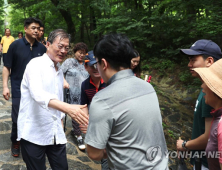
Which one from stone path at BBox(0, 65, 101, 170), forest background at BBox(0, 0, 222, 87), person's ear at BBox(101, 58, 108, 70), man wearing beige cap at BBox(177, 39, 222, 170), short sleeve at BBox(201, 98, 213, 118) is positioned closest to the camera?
person's ear at BBox(101, 58, 108, 70)

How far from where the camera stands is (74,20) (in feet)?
54.0

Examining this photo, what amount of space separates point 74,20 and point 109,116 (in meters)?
16.1

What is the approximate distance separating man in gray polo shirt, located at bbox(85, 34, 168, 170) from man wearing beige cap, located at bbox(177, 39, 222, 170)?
68cm

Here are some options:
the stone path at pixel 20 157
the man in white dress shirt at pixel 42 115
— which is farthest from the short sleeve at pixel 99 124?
the stone path at pixel 20 157

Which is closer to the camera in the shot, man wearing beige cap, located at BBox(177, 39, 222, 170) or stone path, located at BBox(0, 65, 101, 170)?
man wearing beige cap, located at BBox(177, 39, 222, 170)

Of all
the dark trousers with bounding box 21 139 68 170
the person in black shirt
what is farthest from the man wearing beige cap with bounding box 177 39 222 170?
the person in black shirt

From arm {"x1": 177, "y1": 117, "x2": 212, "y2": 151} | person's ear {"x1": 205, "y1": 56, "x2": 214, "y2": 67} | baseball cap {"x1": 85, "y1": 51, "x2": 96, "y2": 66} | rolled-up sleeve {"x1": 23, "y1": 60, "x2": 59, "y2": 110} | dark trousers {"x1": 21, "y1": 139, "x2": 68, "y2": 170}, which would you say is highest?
person's ear {"x1": 205, "y1": 56, "x2": 214, "y2": 67}

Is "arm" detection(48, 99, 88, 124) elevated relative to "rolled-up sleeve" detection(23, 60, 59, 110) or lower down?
lower down

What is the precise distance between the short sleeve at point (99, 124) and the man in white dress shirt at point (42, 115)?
0.95 meters

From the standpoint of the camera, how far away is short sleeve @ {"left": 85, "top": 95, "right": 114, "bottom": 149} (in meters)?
1.46

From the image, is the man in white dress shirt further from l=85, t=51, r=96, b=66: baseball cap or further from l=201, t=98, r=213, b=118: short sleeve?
l=201, t=98, r=213, b=118: short sleeve

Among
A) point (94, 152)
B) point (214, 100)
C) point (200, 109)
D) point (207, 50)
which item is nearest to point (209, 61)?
point (207, 50)

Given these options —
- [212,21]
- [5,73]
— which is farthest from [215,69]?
[212,21]

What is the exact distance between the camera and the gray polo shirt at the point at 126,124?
1479 mm
